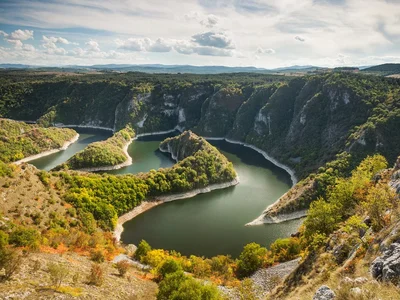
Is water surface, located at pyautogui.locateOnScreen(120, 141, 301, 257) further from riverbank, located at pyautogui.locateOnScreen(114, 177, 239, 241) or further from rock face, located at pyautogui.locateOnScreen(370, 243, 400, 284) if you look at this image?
rock face, located at pyautogui.locateOnScreen(370, 243, 400, 284)

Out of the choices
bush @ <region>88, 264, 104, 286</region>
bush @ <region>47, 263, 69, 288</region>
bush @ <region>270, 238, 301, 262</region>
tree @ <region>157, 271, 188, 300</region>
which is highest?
bush @ <region>47, 263, 69, 288</region>

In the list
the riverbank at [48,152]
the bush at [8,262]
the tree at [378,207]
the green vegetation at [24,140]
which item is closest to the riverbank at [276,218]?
the tree at [378,207]

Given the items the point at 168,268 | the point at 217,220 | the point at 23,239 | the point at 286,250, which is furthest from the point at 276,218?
the point at 23,239

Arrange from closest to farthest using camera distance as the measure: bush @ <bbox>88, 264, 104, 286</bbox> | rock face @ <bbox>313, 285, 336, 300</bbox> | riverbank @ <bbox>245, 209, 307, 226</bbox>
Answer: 1. rock face @ <bbox>313, 285, 336, 300</bbox>
2. bush @ <bbox>88, 264, 104, 286</bbox>
3. riverbank @ <bbox>245, 209, 307, 226</bbox>

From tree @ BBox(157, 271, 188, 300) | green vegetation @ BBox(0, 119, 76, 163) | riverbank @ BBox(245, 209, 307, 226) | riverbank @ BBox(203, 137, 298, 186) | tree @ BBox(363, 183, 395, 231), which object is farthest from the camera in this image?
green vegetation @ BBox(0, 119, 76, 163)

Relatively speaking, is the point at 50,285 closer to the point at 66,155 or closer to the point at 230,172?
the point at 230,172

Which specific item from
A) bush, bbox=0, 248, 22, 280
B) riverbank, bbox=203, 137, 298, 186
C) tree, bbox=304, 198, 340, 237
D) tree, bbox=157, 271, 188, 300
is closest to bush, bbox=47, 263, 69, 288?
bush, bbox=0, 248, 22, 280
